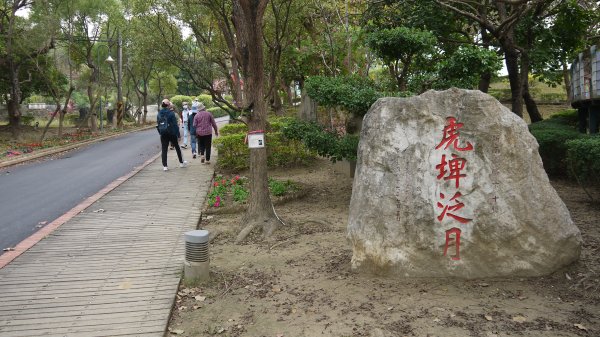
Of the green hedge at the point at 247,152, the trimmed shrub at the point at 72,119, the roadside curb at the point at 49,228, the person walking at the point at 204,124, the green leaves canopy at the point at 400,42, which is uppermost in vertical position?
the trimmed shrub at the point at 72,119

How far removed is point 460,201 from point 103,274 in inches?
150

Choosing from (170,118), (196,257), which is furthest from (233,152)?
(196,257)

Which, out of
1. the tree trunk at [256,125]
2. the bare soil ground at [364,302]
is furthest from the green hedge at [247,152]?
the bare soil ground at [364,302]

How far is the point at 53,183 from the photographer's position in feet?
37.4

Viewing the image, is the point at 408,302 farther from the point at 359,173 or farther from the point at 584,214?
the point at 584,214

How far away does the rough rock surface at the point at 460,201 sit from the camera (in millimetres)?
4422

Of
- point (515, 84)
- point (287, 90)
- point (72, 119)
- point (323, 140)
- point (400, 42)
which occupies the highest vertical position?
point (287, 90)

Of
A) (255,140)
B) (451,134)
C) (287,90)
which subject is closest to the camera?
(451,134)

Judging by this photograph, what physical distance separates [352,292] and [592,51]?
8758 mm

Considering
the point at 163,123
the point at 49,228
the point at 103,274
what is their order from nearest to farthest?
the point at 103,274, the point at 49,228, the point at 163,123

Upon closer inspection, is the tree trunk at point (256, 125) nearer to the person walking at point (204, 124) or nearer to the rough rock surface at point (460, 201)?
the rough rock surface at point (460, 201)

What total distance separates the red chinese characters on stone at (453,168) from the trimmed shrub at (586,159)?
10.8 feet

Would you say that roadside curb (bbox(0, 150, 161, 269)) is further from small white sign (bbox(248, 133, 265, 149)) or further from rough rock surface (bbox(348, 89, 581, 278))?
rough rock surface (bbox(348, 89, 581, 278))

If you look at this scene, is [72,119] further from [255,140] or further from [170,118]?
[255,140]
